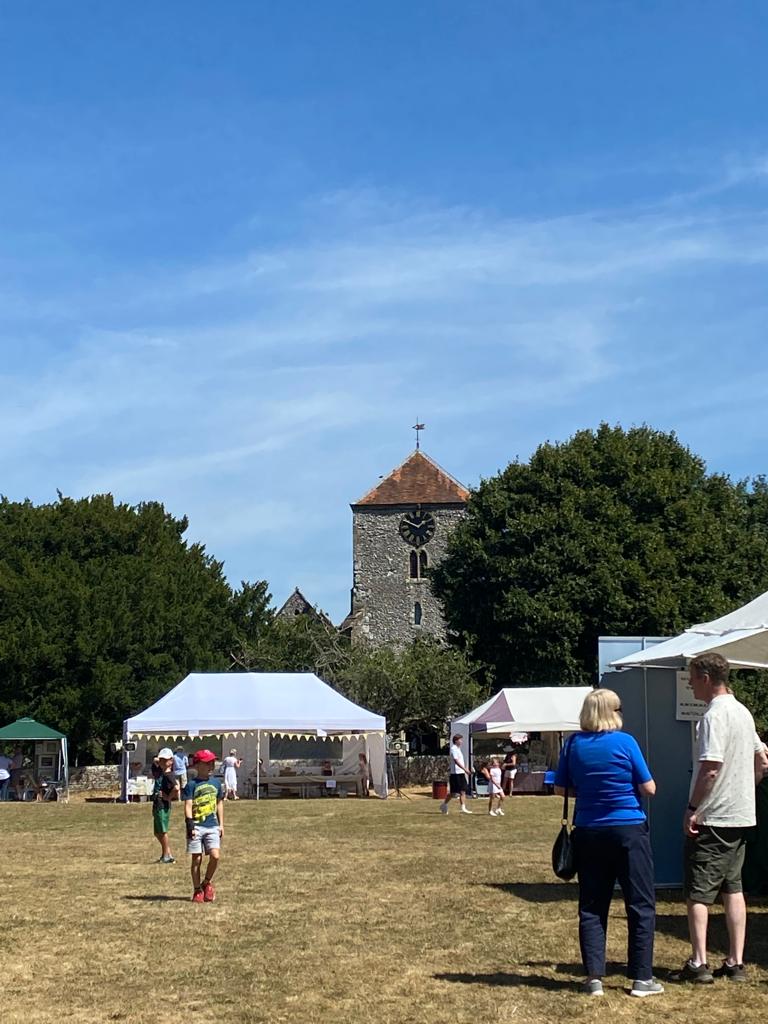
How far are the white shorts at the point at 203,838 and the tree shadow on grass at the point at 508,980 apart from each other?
4.47 meters

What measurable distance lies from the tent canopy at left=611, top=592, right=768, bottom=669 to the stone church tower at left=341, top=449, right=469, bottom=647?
63.6 meters

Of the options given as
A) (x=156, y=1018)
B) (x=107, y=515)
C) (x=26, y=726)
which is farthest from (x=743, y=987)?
(x=107, y=515)

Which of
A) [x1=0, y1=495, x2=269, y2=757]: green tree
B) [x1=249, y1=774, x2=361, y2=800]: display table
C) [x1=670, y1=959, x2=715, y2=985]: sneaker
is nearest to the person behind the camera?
[x1=670, y1=959, x2=715, y2=985]: sneaker

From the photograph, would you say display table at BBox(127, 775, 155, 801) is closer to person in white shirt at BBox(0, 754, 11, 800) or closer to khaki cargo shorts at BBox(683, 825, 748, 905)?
person in white shirt at BBox(0, 754, 11, 800)

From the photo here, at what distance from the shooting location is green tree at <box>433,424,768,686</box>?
46.9 metres

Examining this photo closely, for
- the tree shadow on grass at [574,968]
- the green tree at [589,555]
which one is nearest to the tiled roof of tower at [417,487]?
the green tree at [589,555]

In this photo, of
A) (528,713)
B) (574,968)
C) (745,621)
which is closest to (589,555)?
(528,713)

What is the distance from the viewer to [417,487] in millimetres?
78562

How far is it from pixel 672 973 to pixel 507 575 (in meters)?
40.5

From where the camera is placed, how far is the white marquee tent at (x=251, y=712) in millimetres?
32469

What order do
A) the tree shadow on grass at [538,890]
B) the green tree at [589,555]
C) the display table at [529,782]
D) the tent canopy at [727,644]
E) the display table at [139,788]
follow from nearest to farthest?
the tent canopy at [727,644] → the tree shadow on grass at [538,890] → the display table at [139,788] → the display table at [529,782] → the green tree at [589,555]

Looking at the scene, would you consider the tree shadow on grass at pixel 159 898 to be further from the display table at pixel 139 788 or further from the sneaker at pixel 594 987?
the display table at pixel 139 788

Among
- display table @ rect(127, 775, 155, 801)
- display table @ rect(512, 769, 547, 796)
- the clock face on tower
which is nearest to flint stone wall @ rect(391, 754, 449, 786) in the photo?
display table @ rect(512, 769, 547, 796)

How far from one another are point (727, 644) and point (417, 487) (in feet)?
220
